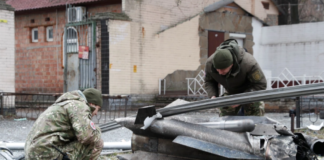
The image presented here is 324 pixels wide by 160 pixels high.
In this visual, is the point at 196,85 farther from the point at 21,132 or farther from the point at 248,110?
the point at 248,110

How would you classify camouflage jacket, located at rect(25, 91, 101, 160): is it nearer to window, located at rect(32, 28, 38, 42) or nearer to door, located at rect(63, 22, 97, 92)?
door, located at rect(63, 22, 97, 92)

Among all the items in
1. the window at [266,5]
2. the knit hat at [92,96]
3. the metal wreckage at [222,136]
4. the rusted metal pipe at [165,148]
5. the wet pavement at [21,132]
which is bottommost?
the wet pavement at [21,132]

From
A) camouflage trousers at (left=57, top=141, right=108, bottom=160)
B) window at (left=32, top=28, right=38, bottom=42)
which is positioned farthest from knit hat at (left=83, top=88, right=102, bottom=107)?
window at (left=32, top=28, right=38, bottom=42)

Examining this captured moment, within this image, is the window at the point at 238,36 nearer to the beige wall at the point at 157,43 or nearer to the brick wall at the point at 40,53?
the beige wall at the point at 157,43

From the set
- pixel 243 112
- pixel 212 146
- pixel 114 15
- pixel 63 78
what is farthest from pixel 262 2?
pixel 212 146

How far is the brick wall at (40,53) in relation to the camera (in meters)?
16.2

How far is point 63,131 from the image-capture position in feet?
12.2

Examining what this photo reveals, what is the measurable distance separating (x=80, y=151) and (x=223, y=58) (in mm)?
1752

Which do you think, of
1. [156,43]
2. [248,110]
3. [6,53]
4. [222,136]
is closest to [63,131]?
[222,136]

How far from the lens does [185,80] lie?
16.8m

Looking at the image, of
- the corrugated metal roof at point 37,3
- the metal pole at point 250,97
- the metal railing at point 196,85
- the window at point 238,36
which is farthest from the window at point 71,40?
the metal pole at point 250,97

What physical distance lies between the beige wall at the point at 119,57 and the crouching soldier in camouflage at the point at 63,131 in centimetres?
1061

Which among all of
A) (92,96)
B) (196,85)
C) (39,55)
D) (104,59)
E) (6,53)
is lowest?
(196,85)

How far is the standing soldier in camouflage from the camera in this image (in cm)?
416
